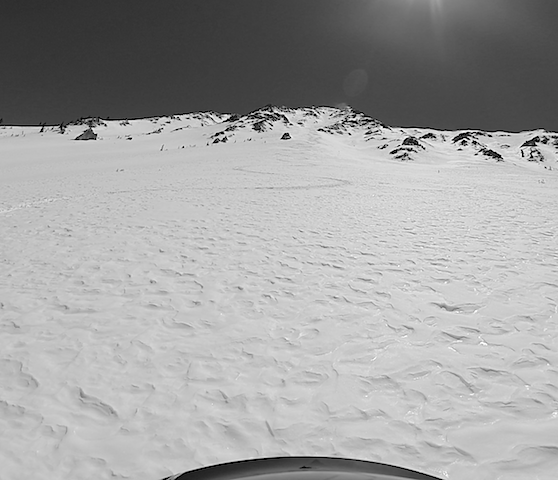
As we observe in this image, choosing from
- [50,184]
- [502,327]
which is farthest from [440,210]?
[50,184]

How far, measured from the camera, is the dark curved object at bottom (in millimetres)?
1836

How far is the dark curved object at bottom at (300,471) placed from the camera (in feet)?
6.02

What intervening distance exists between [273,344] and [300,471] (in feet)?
7.95

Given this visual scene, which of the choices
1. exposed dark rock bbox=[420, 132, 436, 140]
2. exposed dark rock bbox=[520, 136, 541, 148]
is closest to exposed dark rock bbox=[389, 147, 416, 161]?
exposed dark rock bbox=[420, 132, 436, 140]

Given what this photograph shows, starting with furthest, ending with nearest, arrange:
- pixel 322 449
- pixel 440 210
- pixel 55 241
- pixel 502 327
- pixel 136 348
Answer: pixel 440 210 → pixel 55 241 → pixel 502 327 → pixel 136 348 → pixel 322 449

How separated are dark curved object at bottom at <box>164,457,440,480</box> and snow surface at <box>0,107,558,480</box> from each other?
93cm

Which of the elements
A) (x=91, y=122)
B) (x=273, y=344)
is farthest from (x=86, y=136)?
(x=273, y=344)

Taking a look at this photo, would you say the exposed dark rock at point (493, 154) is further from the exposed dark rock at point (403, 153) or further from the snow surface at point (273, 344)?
the snow surface at point (273, 344)

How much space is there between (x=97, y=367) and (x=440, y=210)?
40.8 feet

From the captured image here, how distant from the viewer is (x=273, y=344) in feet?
14.1

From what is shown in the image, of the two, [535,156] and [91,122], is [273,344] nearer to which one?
[535,156]

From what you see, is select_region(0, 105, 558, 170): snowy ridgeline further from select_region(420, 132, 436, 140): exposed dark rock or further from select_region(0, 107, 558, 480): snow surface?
select_region(0, 107, 558, 480): snow surface

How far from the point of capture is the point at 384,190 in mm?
18172

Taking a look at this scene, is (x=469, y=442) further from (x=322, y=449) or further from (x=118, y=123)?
(x=118, y=123)
